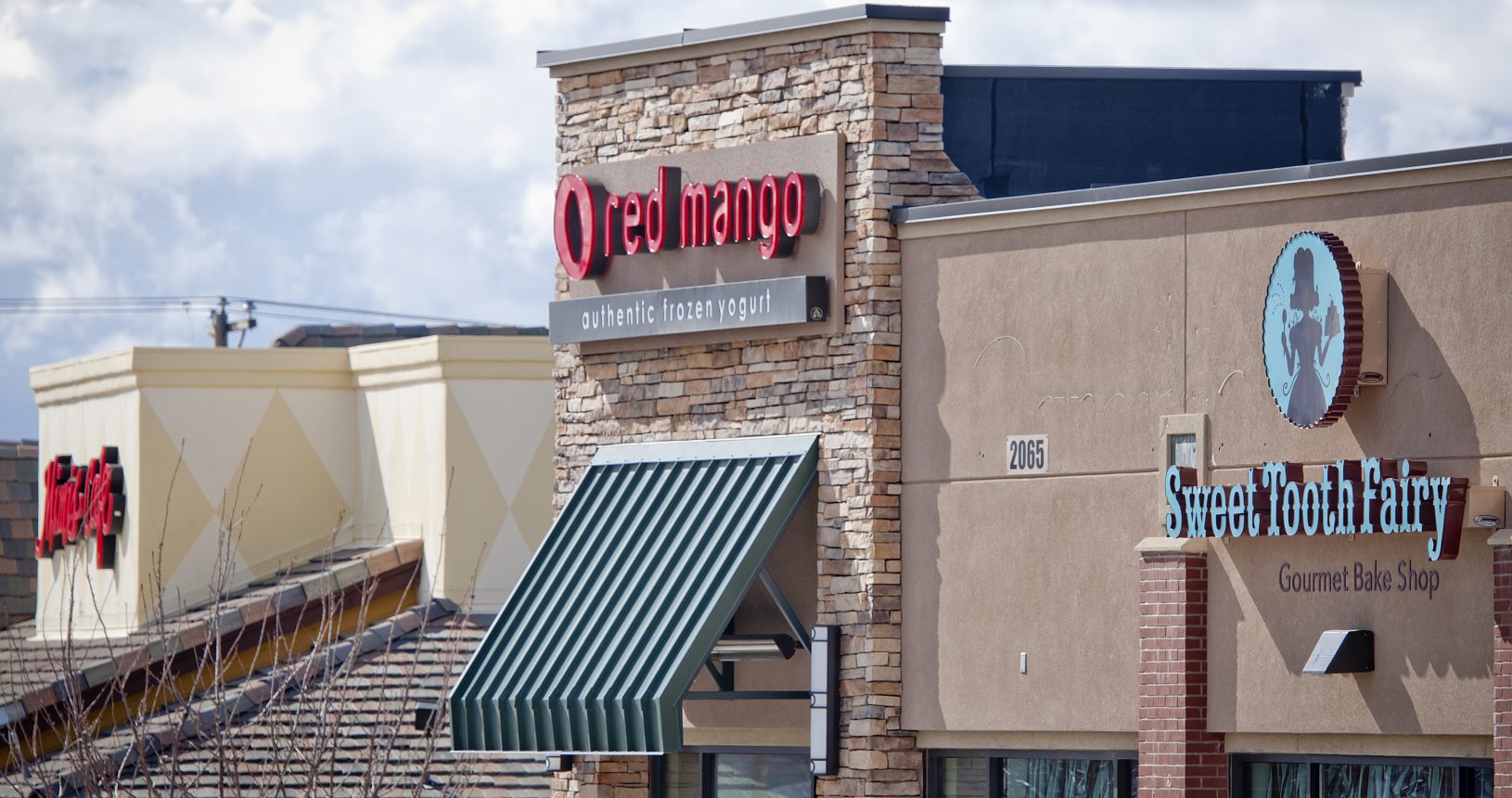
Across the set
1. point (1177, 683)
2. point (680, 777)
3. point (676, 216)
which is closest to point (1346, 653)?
point (1177, 683)

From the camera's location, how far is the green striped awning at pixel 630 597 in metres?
19.9

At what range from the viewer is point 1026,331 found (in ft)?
63.8

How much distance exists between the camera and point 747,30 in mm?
21297

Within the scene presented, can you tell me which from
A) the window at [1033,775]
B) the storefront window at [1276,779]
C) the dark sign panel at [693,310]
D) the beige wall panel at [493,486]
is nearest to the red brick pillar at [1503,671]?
the storefront window at [1276,779]

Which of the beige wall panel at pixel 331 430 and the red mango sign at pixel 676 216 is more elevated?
the red mango sign at pixel 676 216

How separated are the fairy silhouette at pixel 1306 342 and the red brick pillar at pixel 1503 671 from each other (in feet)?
5.77

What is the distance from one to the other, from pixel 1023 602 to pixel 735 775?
400 centimetres

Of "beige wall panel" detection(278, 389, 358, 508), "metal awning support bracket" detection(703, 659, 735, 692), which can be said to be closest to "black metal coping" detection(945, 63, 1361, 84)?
"metal awning support bracket" detection(703, 659, 735, 692)

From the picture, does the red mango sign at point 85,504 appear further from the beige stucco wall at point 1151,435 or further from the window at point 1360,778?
the window at point 1360,778

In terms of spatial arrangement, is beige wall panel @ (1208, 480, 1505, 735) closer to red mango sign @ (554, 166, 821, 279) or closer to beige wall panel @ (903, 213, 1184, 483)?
beige wall panel @ (903, 213, 1184, 483)

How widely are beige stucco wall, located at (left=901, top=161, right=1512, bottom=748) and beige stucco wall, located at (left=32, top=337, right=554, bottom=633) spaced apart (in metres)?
9.99

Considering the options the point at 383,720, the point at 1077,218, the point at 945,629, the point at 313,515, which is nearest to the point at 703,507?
the point at 945,629

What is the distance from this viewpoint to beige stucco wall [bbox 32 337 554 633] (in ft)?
95.4

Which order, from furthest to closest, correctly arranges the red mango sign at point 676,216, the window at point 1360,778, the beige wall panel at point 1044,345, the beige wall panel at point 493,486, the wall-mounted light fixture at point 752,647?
the beige wall panel at point 493,486 < the wall-mounted light fixture at point 752,647 < the red mango sign at point 676,216 < the beige wall panel at point 1044,345 < the window at point 1360,778
